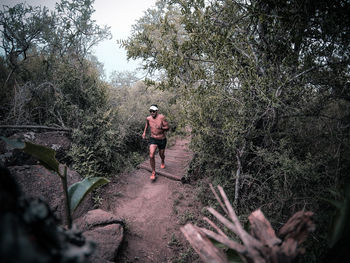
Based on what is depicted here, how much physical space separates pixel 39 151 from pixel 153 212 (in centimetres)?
367

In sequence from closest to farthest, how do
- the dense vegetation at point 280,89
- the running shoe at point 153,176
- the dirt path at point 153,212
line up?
the dense vegetation at point 280,89
the dirt path at point 153,212
the running shoe at point 153,176

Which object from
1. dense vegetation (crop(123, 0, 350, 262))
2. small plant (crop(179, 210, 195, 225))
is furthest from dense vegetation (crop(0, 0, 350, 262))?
small plant (crop(179, 210, 195, 225))

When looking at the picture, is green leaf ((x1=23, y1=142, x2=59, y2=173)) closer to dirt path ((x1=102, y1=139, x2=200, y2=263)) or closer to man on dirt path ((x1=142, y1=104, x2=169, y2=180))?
dirt path ((x1=102, y1=139, x2=200, y2=263))

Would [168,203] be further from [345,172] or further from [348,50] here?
[348,50]

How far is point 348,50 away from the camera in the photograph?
2.35 metres

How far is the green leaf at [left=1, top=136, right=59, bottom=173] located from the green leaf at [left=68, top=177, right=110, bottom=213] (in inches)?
11.6

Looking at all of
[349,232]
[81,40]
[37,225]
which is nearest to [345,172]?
[349,232]

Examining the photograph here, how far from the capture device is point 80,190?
1698 millimetres

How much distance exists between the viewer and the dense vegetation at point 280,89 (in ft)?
7.77

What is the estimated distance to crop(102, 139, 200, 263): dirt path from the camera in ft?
10.9

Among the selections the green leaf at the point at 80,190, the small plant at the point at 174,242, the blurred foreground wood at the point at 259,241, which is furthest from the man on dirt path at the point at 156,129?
the blurred foreground wood at the point at 259,241

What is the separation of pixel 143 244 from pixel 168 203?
1.36 metres

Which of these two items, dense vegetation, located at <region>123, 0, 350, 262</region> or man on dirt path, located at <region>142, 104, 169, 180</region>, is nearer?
dense vegetation, located at <region>123, 0, 350, 262</region>

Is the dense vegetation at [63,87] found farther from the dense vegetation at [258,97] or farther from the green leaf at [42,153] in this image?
the green leaf at [42,153]
